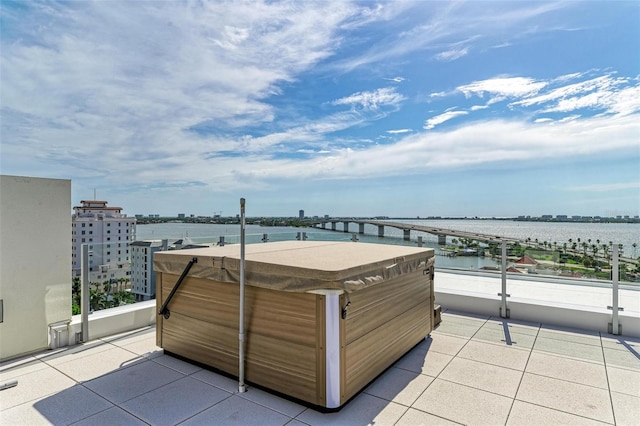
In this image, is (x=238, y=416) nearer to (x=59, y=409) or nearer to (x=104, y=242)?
(x=59, y=409)

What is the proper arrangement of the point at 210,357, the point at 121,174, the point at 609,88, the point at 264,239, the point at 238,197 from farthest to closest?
the point at 121,174
the point at 609,88
the point at 264,239
the point at 210,357
the point at 238,197

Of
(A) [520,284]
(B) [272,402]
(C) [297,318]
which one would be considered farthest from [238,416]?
(A) [520,284]

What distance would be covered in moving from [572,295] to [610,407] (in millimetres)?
2581

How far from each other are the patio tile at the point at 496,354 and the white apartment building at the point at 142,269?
3.92m

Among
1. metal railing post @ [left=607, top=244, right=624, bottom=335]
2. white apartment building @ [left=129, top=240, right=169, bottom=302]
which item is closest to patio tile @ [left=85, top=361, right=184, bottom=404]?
white apartment building @ [left=129, top=240, right=169, bottom=302]

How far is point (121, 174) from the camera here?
1411cm

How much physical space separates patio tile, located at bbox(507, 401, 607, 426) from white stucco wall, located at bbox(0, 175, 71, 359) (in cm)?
437

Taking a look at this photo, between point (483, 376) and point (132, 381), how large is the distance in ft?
10.1

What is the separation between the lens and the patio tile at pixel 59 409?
224 centimetres

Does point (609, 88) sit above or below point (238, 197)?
above

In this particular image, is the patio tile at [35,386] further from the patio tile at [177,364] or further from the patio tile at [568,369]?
the patio tile at [568,369]

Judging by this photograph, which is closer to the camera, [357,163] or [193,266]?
[193,266]

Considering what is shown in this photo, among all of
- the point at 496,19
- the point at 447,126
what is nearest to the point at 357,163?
the point at 447,126

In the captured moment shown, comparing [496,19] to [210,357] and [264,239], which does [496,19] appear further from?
[210,357]
